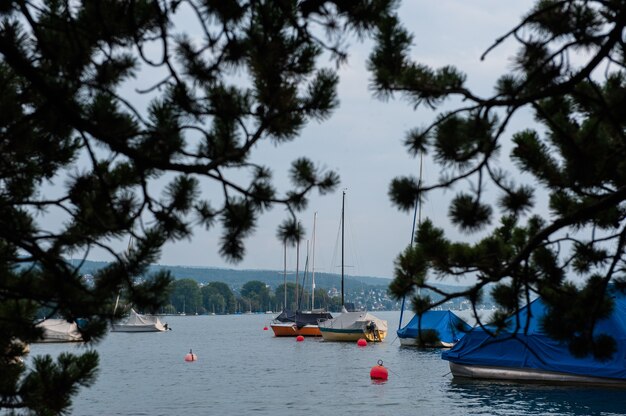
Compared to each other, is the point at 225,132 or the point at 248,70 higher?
the point at 248,70

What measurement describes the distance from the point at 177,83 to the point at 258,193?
0.82 m

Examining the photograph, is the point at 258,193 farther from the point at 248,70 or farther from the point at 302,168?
the point at 248,70

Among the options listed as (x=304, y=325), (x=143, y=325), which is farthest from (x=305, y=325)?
(x=143, y=325)

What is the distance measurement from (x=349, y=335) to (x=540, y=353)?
117 ft

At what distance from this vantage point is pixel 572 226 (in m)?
6.38

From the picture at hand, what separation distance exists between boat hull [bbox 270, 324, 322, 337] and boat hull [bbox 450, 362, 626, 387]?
141ft

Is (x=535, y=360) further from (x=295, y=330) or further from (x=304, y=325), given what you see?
(x=295, y=330)

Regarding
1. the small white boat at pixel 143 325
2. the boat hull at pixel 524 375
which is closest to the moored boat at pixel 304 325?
the small white boat at pixel 143 325

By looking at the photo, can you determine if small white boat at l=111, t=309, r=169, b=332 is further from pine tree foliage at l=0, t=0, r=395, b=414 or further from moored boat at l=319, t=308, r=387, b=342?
pine tree foliage at l=0, t=0, r=395, b=414

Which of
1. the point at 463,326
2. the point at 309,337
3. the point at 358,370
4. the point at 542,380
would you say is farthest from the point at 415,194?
the point at 309,337

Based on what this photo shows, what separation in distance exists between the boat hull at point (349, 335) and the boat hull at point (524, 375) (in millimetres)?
31799

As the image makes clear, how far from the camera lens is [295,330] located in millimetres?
73562

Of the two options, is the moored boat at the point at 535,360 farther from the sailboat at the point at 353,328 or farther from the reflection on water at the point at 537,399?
the sailboat at the point at 353,328

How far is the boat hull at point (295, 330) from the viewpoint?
233ft
